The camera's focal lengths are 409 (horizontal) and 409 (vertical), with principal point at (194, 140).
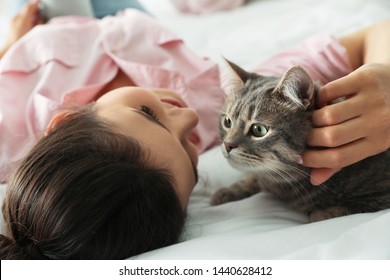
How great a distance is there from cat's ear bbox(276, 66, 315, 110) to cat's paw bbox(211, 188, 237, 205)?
35 centimetres

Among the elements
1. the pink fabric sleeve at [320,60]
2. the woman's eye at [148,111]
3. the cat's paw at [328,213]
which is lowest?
the cat's paw at [328,213]

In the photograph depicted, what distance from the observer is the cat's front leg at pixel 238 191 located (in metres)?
1.08

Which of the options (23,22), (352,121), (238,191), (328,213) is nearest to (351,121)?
(352,121)

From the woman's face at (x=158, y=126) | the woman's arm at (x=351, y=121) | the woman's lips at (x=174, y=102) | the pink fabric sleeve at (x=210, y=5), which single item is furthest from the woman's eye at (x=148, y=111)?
the pink fabric sleeve at (x=210, y=5)

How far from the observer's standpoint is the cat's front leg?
1.08 metres

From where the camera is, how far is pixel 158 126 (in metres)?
0.93

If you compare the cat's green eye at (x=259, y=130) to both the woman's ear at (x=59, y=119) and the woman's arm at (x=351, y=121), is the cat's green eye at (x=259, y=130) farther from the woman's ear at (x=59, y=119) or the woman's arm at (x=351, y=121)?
the woman's ear at (x=59, y=119)

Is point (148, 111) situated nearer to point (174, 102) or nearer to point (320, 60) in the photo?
point (174, 102)

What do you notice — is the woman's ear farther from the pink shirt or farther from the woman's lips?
the woman's lips

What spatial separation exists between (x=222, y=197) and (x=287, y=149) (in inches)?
11.7

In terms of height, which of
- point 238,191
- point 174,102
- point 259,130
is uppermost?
point 259,130

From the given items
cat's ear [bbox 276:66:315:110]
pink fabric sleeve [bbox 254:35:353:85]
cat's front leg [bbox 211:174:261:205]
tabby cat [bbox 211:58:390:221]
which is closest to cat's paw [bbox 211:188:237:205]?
cat's front leg [bbox 211:174:261:205]

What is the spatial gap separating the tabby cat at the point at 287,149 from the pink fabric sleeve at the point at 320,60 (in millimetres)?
371
